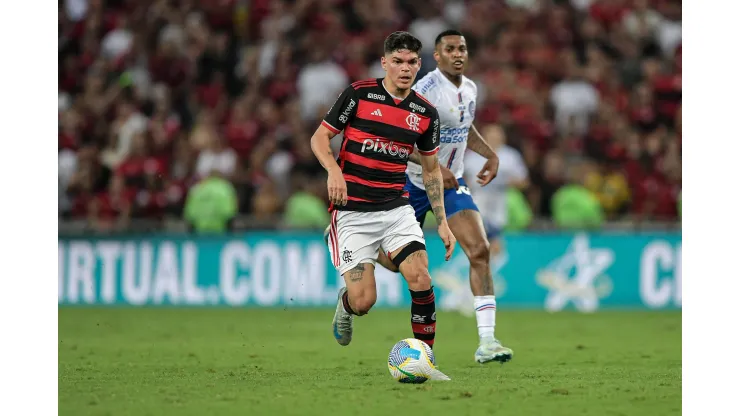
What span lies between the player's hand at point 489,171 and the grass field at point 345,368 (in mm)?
1575

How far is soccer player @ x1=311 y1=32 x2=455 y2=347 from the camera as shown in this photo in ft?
27.8

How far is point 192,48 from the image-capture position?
20.5 meters

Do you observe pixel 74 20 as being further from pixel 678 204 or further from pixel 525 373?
pixel 525 373

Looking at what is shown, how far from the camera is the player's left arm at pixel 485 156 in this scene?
993 centimetres

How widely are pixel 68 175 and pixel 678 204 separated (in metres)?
9.73

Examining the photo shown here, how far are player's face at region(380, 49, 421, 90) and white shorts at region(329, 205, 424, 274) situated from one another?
40.0 inches

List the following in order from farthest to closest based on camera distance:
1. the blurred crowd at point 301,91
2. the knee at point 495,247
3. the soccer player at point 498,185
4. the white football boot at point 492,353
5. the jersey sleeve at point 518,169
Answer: the blurred crowd at point 301,91 → the jersey sleeve at point 518,169 → the soccer player at point 498,185 → the knee at point 495,247 → the white football boot at point 492,353

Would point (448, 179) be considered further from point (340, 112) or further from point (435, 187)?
point (340, 112)

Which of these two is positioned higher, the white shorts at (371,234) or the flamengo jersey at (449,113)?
the flamengo jersey at (449,113)

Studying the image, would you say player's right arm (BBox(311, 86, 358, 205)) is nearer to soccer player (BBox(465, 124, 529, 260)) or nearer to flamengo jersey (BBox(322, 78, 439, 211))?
flamengo jersey (BBox(322, 78, 439, 211))

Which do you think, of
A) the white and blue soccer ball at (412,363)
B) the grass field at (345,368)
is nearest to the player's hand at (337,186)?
the white and blue soccer ball at (412,363)

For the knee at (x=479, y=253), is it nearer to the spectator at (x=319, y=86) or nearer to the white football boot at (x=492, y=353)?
the white football boot at (x=492, y=353)

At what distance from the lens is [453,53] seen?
980 cm

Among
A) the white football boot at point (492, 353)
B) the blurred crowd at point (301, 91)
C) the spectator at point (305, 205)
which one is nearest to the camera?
the white football boot at point (492, 353)
